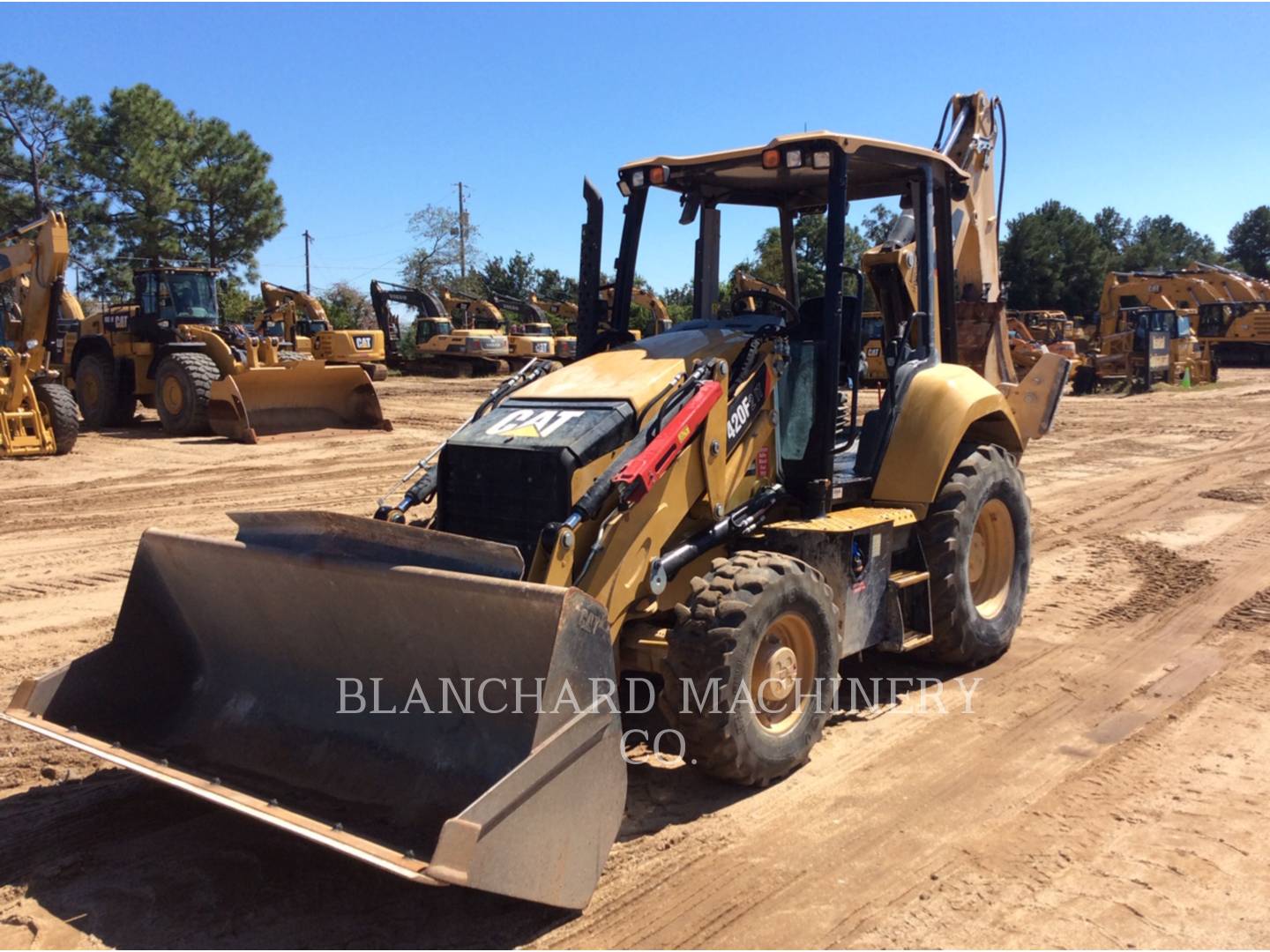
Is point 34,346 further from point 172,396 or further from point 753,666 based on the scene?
point 753,666

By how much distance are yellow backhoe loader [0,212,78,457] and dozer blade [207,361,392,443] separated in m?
2.04

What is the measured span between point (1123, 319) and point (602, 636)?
3033cm

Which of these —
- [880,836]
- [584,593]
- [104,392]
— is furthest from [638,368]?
[104,392]

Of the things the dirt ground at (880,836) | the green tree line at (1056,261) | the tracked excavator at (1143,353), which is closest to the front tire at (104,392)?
the dirt ground at (880,836)

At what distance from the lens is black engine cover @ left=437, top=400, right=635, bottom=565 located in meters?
4.25

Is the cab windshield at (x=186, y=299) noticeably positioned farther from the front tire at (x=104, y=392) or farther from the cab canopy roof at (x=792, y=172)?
the cab canopy roof at (x=792, y=172)

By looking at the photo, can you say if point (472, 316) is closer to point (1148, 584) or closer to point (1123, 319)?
point (1123, 319)

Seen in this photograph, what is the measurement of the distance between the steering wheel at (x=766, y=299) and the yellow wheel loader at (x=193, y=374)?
39.6 feet

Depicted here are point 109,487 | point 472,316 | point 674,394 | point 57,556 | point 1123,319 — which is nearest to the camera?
point 674,394

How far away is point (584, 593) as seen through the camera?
353cm

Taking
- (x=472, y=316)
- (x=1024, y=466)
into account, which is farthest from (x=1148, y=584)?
(x=472, y=316)

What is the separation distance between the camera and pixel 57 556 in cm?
866

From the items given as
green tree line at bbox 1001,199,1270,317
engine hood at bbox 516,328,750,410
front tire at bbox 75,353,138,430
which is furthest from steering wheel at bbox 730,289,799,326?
green tree line at bbox 1001,199,1270,317

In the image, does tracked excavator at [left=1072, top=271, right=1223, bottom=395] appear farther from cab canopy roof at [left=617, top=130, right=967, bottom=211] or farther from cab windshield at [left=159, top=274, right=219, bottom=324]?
cab canopy roof at [left=617, top=130, right=967, bottom=211]
